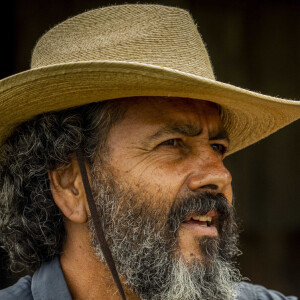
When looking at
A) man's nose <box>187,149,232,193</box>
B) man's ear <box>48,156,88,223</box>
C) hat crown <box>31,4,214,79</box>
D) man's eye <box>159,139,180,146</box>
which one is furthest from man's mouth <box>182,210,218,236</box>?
hat crown <box>31,4,214,79</box>

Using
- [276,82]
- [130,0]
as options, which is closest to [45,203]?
[130,0]

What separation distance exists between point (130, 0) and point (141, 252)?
117 inches

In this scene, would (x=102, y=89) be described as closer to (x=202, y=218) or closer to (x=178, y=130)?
(x=178, y=130)

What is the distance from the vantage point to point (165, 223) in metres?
2.07

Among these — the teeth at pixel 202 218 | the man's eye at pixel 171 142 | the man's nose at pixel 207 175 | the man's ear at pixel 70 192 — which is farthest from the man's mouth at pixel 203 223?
the man's ear at pixel 70 192

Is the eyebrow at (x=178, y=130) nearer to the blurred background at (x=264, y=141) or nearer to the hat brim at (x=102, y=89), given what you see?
the hat brim at (x=102, y=89)

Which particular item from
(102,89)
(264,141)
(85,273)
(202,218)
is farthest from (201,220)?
(264,141)

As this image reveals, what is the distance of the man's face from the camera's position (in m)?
2.06

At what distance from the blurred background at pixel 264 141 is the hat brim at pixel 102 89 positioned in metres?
2.61

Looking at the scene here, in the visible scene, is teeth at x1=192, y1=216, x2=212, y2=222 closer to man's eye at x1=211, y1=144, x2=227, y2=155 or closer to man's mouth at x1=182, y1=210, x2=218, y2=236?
man's mouth at x1=182, y1=210, x2=218, y2=236

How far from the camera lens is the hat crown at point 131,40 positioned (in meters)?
2.02

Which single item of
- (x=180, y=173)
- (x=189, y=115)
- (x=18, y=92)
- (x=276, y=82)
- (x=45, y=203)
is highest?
(x=18, y=92)

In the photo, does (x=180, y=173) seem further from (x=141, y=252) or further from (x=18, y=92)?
(x=18, y=92)

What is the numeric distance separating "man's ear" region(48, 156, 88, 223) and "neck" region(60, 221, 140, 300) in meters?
0.08
